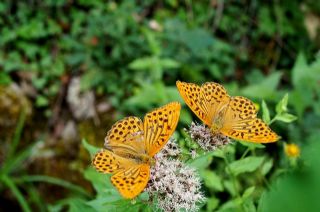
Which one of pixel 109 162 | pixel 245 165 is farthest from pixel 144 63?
pixel 109 162

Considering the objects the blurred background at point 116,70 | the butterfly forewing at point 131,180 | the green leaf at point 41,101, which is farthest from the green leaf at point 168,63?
the butterfly forewing at point 131,180

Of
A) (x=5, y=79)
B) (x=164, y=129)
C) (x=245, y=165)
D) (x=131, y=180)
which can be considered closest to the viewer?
(x=131, y=180)

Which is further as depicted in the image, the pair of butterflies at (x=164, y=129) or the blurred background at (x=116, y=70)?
the blurred background at (x=116, y=70)

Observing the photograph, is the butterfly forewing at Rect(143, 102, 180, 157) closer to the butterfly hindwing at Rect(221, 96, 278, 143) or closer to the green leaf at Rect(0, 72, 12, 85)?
the butterfly hindwing at Rect(221, 96, 278, 143)

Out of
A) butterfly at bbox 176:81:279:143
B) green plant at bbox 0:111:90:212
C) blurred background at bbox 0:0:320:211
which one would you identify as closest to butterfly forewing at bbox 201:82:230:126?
butterfly at bbox 176:81:279:143

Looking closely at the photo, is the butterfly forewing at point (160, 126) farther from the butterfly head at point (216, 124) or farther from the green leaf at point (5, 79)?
the green leaf at point (5, 79)

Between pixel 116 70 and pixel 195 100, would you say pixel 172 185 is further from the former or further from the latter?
pixel 116 70

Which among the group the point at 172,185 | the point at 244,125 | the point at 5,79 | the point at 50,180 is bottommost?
the point at 50,180
